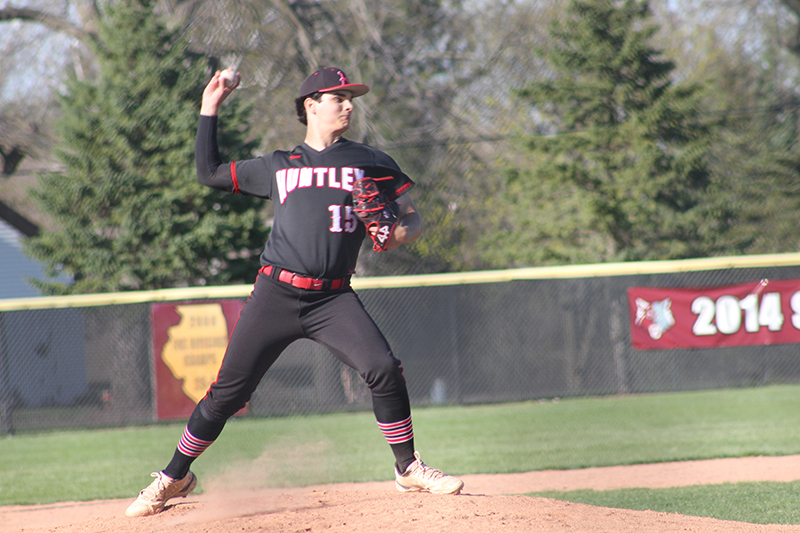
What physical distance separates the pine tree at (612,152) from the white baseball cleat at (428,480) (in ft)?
39.0

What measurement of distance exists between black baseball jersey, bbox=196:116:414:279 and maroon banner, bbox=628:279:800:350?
8.40 m

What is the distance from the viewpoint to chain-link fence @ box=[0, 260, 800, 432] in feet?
33.9

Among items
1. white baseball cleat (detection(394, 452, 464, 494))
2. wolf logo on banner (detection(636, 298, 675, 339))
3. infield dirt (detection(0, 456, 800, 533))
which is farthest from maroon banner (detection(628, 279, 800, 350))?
white baseball cleat (detection(394, 452, 464, 494))

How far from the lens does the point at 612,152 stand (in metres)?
15.4

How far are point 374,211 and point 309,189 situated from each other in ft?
1.09

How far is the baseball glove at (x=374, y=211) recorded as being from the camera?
3174 millimetres

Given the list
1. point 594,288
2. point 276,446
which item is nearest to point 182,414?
point 276,446

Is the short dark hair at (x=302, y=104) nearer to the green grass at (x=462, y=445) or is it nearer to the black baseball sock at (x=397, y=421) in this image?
the black baseball sock at (x=397, y=421)

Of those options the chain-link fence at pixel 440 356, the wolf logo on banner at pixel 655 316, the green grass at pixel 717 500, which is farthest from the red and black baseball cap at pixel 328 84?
the wolf logo on banner at pixel 655 316

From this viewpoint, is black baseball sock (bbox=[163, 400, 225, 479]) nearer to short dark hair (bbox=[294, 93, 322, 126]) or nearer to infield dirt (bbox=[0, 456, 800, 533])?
infield dirt (bbox=[0, 456, 800, 533])

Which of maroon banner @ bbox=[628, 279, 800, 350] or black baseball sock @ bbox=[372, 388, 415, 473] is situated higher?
black baseball sock @ bbox=[372, 388, 415, 473]

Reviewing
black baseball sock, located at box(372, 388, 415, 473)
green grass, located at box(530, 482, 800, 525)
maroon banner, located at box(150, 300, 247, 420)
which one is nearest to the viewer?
black baseball sock, located at box(372, 388, 415, 473)

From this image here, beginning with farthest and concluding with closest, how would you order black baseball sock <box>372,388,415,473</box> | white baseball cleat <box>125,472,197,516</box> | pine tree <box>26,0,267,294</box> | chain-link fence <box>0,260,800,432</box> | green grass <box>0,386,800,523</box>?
1. pine tree <box>26,0,267,294</box>
2. chain-link fence <box>0,260,800,432</box>
3. green grass <box>0,386,800,523</box>
4. white baseball cleat <box>125,472,197,516</box>
5. black baseball sock <box>372,388,415,473</box>

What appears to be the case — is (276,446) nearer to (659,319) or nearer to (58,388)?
(58,388)
